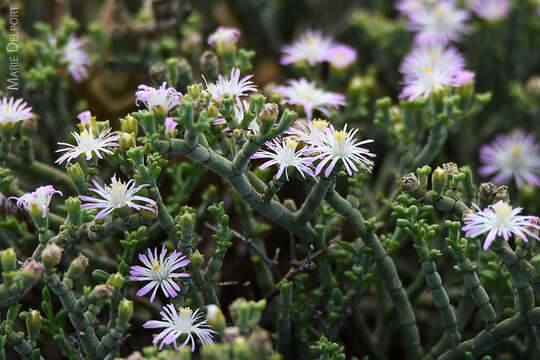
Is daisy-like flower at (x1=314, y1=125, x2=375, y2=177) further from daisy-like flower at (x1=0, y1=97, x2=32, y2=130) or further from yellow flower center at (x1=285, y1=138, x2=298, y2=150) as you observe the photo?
daisy-like flower at (x1=0, y1=97, x2=32, y2=130)

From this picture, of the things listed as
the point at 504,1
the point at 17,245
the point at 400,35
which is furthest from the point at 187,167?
the point at 504,1

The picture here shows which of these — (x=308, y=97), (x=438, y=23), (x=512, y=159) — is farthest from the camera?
(x=438, y=23)

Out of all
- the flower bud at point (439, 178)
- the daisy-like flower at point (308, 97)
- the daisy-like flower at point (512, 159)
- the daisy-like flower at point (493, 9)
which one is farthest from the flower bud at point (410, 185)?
the daisy-like flower at point (493, 9)

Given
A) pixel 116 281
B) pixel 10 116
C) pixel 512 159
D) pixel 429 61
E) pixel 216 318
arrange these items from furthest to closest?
pixel 512 159 → pixel 429 61 → pixel 10 116 → pixel 116 281 → pixel 216 318

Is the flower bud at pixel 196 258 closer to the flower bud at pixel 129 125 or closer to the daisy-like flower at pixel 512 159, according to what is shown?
the flower bud at pixel 129 125

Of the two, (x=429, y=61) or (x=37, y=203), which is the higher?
(x=429, y=61)

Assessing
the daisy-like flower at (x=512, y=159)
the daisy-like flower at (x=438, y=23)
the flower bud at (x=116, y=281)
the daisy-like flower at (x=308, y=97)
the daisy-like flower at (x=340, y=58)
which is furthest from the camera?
the daisy-like flower at (x=438, y=23)

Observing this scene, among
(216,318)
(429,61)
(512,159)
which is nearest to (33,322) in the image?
(216,318)

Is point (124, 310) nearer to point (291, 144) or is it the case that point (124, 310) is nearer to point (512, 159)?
point (291, 144)
